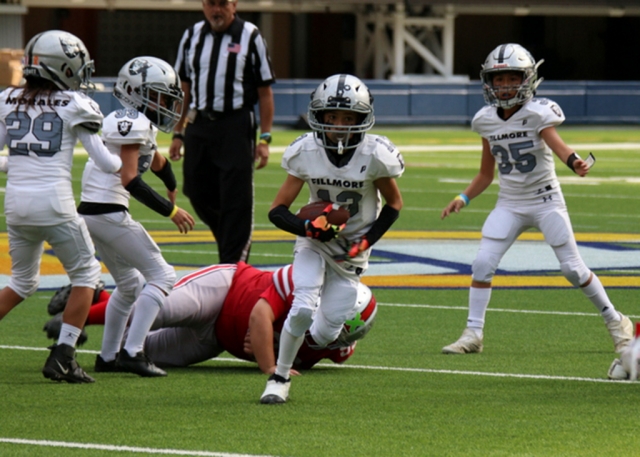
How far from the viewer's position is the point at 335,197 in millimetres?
6375

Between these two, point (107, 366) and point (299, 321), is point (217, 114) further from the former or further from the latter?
point (299, 321)

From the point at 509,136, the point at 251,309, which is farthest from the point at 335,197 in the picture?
the point at 509,136

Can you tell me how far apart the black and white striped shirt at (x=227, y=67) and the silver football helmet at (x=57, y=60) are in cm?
318

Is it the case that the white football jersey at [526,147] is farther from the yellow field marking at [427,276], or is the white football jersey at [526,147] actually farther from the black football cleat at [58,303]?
the black football cleat at [58,303]

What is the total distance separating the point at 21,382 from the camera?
6.40 m

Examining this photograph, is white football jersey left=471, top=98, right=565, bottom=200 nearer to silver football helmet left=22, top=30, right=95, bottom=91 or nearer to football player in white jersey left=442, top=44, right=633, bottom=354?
football player in white jersey left=442, top=44, right=633, bottom=354

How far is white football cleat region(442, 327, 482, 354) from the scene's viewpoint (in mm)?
7367

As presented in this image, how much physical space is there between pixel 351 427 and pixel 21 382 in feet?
6.17

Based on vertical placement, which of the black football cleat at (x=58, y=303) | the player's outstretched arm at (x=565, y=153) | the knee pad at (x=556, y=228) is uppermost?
the player's outstretched arm at (x=565, y=153)

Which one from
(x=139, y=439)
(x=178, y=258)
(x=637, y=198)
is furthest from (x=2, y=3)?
(x=139, y=439)

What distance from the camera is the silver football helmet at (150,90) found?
Result: 270 inches

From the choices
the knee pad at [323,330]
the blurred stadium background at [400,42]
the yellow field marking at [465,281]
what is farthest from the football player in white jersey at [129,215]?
the blurred stadium background at [400,42]

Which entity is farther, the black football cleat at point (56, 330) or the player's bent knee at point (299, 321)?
the black football cleat at point (56, 330)

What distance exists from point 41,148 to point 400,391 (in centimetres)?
209
